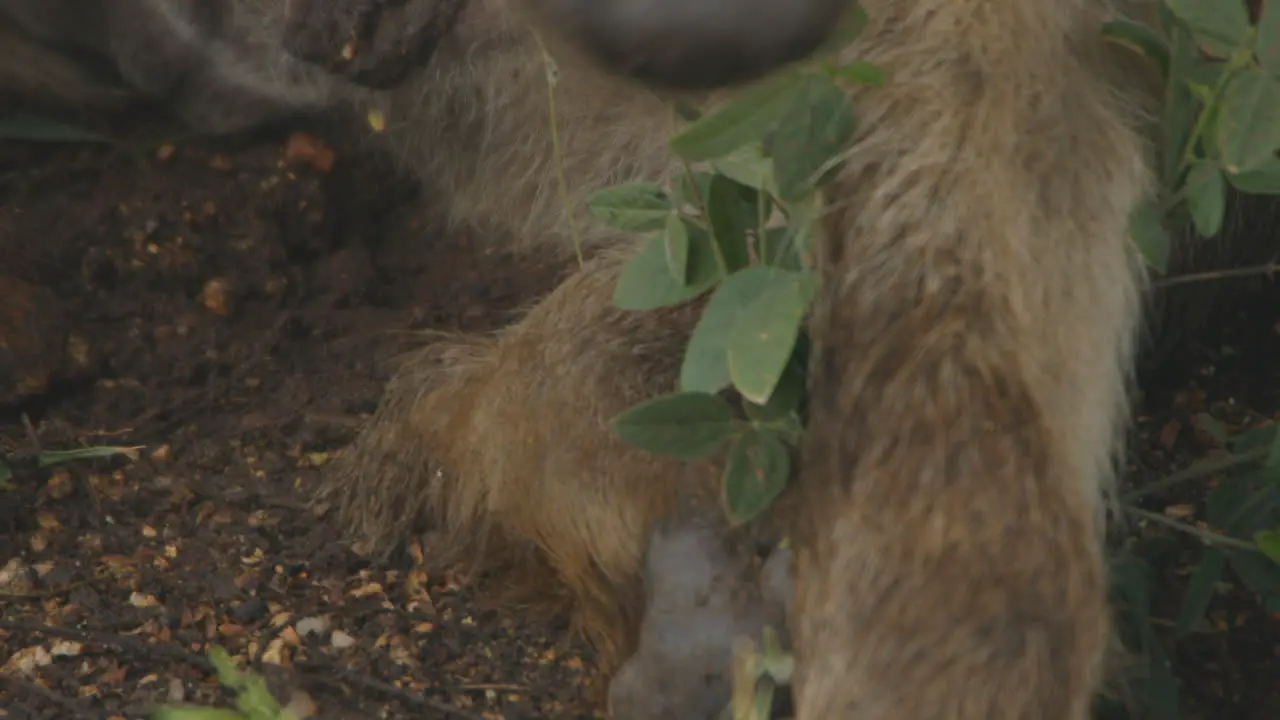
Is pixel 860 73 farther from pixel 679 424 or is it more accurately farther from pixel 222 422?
pixel 222 422

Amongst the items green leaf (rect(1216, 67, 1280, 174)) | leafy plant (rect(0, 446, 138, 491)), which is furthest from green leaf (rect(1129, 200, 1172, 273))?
leafy plant (rect(0, 446, 138, 491))

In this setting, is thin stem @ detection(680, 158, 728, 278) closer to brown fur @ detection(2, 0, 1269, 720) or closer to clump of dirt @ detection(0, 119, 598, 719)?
brown fur @ detection(2, 0, 1269, 720)

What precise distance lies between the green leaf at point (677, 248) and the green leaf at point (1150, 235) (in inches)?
15.0

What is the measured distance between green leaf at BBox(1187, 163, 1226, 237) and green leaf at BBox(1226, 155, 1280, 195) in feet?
0.05

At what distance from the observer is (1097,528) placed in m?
1.45

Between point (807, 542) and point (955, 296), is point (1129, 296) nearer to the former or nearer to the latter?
point (955, 296)

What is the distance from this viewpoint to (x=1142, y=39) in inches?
59.2

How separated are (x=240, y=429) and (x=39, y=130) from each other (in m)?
0.55

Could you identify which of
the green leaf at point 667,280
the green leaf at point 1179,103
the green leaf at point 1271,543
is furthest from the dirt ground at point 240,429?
the green leaf at point 1179,103

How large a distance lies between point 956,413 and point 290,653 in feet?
2.41

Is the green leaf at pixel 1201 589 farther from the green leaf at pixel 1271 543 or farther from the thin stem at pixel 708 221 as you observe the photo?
the thin stem at pixel 708 221

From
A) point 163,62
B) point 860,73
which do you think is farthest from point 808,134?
point 163,62

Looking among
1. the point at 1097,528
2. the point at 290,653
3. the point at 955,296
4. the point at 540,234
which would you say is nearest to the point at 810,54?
the point at 955,296

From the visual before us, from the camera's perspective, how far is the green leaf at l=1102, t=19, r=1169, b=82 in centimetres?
150
